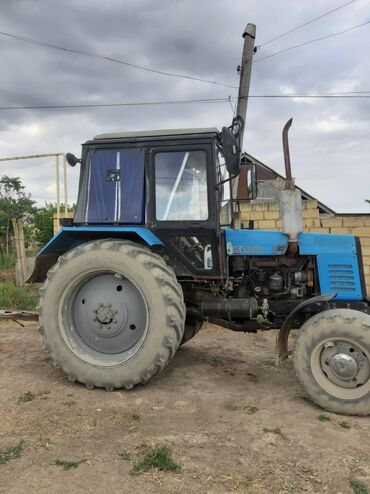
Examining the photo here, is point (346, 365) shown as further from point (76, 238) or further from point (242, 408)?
point (76, 238)

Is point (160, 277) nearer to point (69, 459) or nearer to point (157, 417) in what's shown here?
point (157, 417)

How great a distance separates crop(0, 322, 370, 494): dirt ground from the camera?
2.84 meters

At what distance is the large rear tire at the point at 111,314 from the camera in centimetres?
432

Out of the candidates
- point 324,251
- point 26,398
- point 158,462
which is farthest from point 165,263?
point 158,462

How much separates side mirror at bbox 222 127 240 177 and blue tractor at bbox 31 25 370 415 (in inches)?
0.4

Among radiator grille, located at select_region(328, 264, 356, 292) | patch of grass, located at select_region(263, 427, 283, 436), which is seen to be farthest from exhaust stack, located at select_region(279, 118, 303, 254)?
patch of grass, located at select_region(263, 427, 283, 436)

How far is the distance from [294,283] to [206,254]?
0.98 metres

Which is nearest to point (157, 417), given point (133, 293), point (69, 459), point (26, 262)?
point (69, 459)

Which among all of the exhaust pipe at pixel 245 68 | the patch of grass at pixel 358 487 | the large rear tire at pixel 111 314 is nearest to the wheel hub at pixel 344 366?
the patch of grass at pixel 358 487

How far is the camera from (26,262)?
35.2 feet

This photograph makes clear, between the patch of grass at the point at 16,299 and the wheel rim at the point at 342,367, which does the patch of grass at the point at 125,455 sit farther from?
the patch of grass at the point at 16,299

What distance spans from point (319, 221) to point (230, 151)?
411 centimetres

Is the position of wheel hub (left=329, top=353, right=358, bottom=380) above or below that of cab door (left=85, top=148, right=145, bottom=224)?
below

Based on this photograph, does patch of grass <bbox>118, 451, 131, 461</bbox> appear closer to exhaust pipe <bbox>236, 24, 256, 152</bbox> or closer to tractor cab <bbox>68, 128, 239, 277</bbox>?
tractor cab <bbox>68, 128, 239, 277</bbox>
